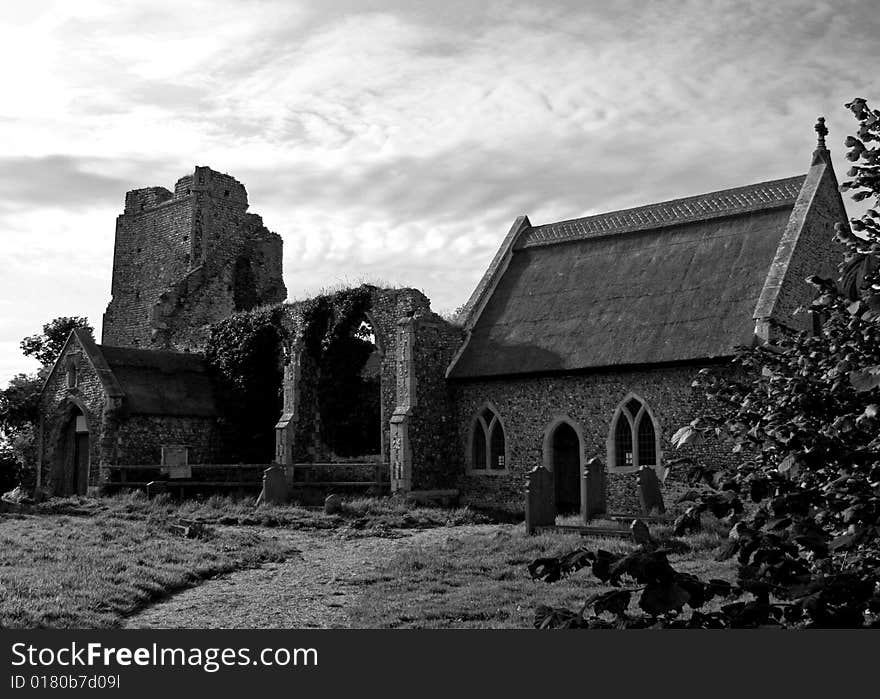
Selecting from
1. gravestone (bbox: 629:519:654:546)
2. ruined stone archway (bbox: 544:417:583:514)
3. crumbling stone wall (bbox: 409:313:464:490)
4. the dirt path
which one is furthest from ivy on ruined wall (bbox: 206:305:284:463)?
gravestone (bbox: 629:519:654:546)

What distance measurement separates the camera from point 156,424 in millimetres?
27422

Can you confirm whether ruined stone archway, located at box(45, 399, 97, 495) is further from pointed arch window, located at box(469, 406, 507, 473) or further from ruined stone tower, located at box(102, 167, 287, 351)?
pointed arch window, located at box(469, 406, 507, 473)

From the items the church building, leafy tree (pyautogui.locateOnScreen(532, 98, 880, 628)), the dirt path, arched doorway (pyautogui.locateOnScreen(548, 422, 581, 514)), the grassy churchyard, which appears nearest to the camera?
leafy tree (pyautogui.locateOnScreen(532, 98, 880, 628))

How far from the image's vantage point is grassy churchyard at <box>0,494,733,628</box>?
32.6 feet

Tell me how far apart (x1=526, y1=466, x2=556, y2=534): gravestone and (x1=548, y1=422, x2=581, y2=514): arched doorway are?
5.24 metres

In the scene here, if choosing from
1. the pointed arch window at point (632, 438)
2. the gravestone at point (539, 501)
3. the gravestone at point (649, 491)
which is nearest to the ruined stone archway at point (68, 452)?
the pointed arch window at point (632, 438)

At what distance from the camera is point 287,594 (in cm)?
1141

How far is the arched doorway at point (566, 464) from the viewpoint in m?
22.1

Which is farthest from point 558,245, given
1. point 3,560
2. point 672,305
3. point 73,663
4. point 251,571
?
point 73,663

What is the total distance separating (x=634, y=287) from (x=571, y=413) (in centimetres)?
387

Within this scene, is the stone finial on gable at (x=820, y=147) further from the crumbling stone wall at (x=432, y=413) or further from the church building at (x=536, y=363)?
the crumbling stone wall at (x=432, y=413)

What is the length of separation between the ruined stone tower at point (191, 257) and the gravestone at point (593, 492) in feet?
71.5

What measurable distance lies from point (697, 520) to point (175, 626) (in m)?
7.05

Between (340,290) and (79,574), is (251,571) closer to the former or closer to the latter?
(79,574)
